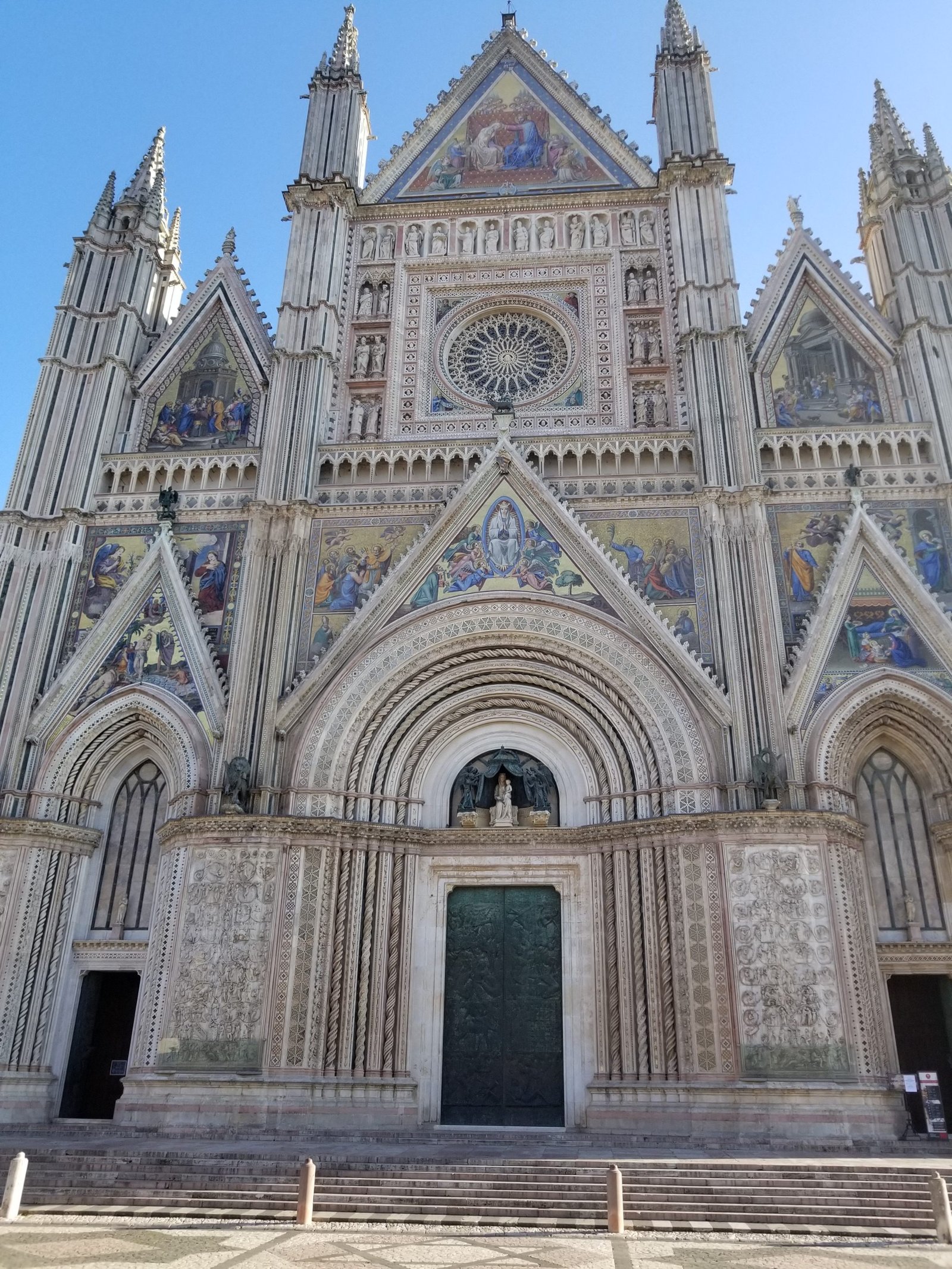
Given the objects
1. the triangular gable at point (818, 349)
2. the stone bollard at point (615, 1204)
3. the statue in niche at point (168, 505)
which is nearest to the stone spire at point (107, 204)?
the statue in niche at point (168, 505)

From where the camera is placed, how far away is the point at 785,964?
1512cm

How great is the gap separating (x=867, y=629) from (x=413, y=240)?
1438cm

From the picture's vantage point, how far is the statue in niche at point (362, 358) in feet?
73.6

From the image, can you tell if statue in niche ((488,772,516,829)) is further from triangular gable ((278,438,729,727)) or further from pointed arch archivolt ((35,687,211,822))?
pointed arch archivolt ((35,687,211,822))

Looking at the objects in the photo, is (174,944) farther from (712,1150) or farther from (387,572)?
(712,1150)

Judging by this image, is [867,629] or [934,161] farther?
[934,161]

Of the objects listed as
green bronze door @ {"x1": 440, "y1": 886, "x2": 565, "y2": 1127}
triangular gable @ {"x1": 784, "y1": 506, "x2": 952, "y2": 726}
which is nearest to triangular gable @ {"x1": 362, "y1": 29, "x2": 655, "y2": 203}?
triangular gable @ {"x1": 784, "y1": 506, "x2": 952, "y2": 726}

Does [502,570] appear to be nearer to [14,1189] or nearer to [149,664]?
[149,664]

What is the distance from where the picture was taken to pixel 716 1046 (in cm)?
1499

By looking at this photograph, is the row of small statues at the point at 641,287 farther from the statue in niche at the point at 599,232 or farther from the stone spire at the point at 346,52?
the stone spire at the point at 346,52

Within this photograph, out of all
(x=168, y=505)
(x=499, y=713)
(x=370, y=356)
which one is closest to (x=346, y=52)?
(x=370, y=356)

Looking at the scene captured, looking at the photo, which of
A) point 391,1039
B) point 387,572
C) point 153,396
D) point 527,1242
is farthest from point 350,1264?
point 153,396

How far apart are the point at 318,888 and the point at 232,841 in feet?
5.54

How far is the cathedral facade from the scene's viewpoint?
15.7 meters
